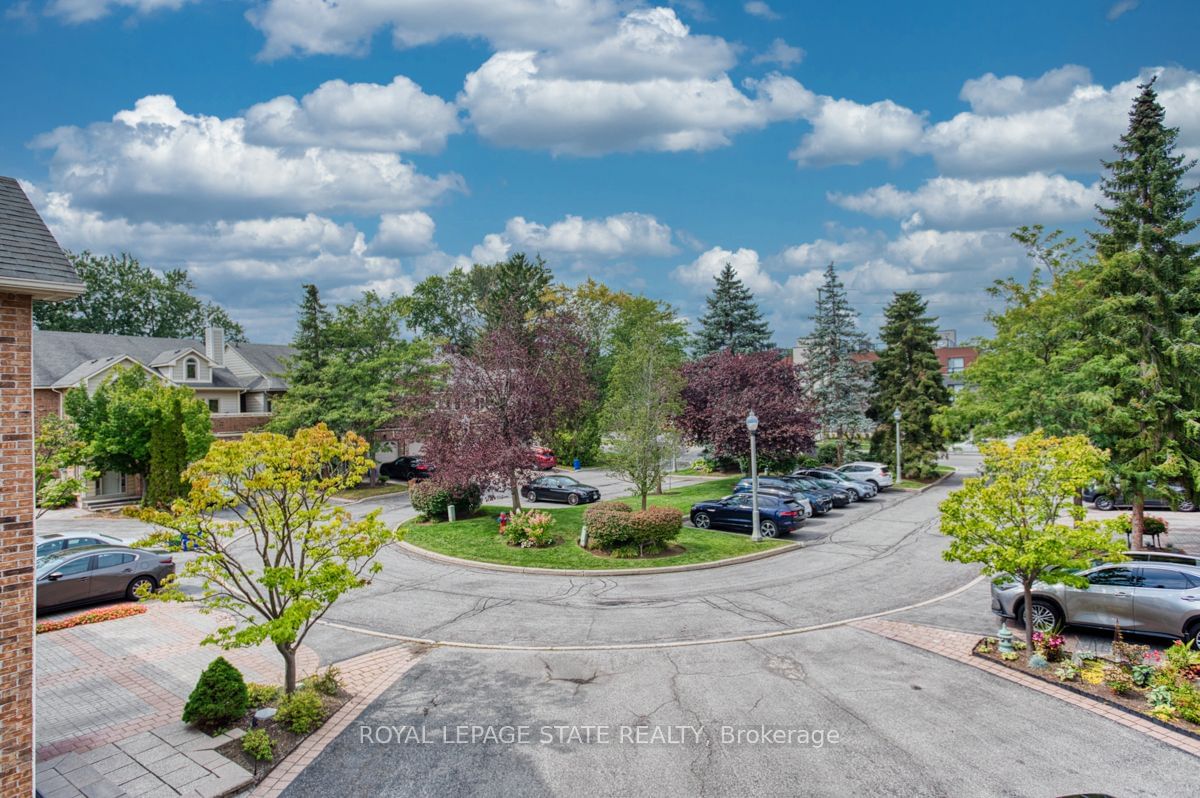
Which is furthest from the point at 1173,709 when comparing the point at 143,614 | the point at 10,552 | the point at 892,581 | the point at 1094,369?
the point at 143,614

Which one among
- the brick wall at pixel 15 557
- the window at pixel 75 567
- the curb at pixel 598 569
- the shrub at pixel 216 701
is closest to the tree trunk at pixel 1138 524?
the curb at pixel 598 569

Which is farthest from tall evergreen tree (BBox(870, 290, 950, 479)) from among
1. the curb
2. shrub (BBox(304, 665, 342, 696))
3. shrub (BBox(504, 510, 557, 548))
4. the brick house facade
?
the brick house facade

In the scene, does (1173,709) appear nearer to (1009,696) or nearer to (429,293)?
(1009,696)

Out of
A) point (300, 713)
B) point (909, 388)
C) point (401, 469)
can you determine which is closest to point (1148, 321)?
point (909, 388)

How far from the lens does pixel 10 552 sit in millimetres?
7305

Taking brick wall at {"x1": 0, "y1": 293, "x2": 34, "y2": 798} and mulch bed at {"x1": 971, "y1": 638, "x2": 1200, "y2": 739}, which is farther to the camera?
mulch bed at {"x1": 971, "y1": 638, "x2": 1200, "y2": 739}

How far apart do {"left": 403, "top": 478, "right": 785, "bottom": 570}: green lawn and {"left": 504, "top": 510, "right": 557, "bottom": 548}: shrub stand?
32 centimetres

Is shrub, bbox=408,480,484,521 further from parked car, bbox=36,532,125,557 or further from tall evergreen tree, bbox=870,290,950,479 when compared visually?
tall evergreen tree, bbox=870,290,950,479

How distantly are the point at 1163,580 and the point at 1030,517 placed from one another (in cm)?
306

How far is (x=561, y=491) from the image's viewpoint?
3206 cm

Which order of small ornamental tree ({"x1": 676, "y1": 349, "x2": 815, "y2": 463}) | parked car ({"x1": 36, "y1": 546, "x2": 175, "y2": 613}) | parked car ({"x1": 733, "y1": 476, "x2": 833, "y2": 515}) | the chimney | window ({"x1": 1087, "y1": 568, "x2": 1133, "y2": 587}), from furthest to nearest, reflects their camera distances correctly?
the chimney → small ornamental tree ({"x1": 676, "y1": 349, "x2": 815, "y2": 463}) → parked car ({"x1": 733, "y1": 476, "x2": 833, "y2": 515}) → parked car ({"x1": 36, "y1": 546, "x2": 175, "y2": 613}) → window ({"x1": 1087, "y1": 568, "x2": 1133, "y2": 587})

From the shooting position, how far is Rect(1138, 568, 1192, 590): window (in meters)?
12.3

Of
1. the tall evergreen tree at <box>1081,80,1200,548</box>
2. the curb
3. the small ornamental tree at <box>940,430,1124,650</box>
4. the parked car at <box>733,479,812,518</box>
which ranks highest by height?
the tall evergreen tree at <box>1081,80,1200,548</box>

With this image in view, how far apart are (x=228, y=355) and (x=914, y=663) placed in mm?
48674
